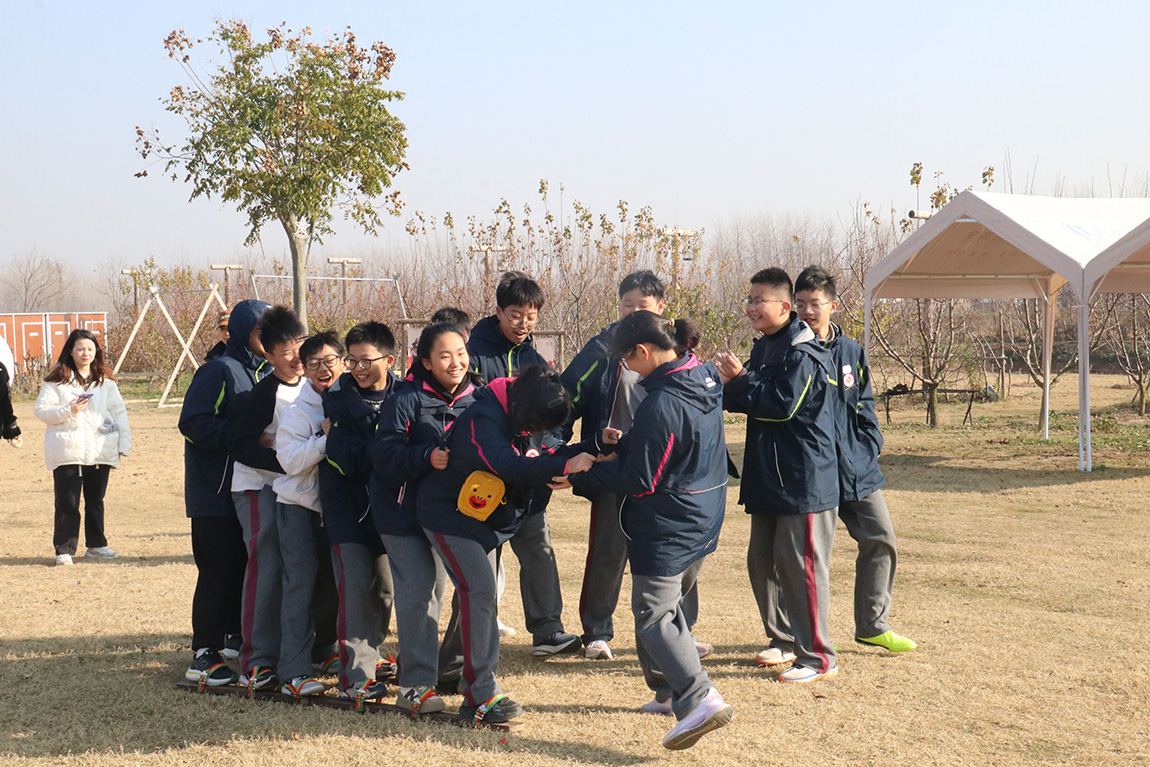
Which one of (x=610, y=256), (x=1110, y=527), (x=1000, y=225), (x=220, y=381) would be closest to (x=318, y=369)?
(x=220, y=381)

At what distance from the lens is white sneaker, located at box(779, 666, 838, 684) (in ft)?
13.7

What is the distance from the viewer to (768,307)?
4.21 m

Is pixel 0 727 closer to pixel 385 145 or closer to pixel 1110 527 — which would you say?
pixel 1110 527

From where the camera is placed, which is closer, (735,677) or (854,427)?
(735,677)

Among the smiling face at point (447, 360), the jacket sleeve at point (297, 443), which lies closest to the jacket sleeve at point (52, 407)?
the jacket sleeve at point (297, 443)

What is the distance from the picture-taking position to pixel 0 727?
3.80 meters

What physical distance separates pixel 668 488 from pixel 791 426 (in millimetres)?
919

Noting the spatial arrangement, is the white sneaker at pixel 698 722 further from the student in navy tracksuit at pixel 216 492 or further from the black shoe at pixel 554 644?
the student in navy tracksuit at pixel 216 492

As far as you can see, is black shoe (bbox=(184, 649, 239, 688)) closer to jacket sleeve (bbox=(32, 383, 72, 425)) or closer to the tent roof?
jacket sleeve (bbox=(32, 383, 72, 425))

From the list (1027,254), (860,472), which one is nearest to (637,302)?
(860,472)

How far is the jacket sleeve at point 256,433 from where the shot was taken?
406 centimetres

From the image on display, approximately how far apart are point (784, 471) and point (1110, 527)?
15.3 feet

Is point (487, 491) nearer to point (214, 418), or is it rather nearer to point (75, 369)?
point (214, 418)

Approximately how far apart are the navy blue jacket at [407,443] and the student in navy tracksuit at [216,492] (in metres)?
0.83
